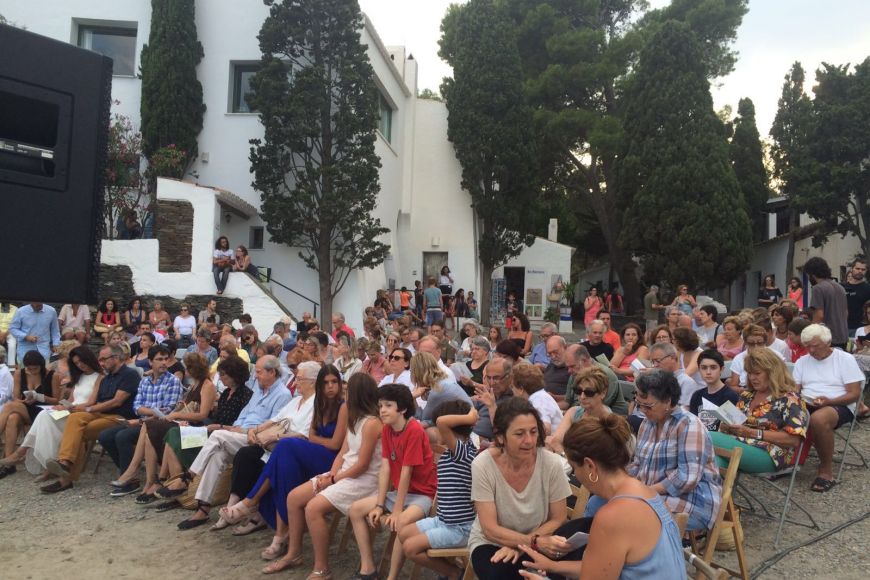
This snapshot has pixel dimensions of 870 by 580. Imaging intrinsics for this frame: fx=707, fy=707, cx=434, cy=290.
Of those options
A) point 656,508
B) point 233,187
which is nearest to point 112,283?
point 233,187

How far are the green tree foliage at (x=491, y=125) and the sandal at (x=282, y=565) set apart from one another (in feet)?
54.9

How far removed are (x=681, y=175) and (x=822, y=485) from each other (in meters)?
17.2

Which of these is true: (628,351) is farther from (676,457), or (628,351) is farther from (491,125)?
(491,125)

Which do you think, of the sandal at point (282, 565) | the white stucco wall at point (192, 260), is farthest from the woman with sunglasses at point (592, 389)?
the white stucco wall at point (192, 260)

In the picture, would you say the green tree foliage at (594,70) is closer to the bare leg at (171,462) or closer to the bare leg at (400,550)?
the bare leg at (171,462)

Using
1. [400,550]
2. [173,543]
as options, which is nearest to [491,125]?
[173,543]

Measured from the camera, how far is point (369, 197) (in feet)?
51.6

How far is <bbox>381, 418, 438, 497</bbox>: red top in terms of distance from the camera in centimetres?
446

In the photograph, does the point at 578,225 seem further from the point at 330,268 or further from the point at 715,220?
the point at 330,268

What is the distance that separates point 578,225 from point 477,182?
11.3 m

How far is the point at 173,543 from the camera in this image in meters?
5.23

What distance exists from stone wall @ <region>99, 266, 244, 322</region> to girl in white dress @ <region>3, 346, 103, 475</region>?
22.0ft

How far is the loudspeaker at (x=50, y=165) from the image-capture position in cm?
264

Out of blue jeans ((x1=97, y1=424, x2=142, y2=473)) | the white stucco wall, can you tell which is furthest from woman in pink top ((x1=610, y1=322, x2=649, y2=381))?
the white stucco wall
